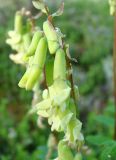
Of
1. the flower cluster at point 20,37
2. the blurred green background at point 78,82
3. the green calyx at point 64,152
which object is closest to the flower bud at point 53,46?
the green calyx at point 64,152

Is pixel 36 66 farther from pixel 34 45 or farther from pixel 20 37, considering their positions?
pixel 20 37

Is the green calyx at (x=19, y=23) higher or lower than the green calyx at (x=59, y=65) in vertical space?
lower

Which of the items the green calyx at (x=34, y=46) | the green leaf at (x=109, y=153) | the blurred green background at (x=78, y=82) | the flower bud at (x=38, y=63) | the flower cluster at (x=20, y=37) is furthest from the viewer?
the blurred green background at (x=78, y=82)

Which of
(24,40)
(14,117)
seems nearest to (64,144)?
(24,40)

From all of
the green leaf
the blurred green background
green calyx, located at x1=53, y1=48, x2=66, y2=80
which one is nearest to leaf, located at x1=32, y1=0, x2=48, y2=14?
green calyx, located at x1=53, y1=48, x2=66, y2=80

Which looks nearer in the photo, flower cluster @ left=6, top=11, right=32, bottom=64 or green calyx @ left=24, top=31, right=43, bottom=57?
green calyx @ left=24, top=31, right=43, bottom=57

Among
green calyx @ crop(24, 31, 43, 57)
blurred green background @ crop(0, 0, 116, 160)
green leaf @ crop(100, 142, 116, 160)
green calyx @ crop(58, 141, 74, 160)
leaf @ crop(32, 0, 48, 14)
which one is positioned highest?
leaf @ crop(32, 0, 48, 14)

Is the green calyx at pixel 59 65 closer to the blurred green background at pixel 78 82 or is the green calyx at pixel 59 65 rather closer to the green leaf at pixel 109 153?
the green leaf at pixel 109 153

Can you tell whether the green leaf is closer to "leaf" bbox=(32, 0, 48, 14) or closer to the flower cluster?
"leaf" bbox=(32, 0, 48, 14)

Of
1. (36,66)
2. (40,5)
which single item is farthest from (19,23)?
(36,66)
